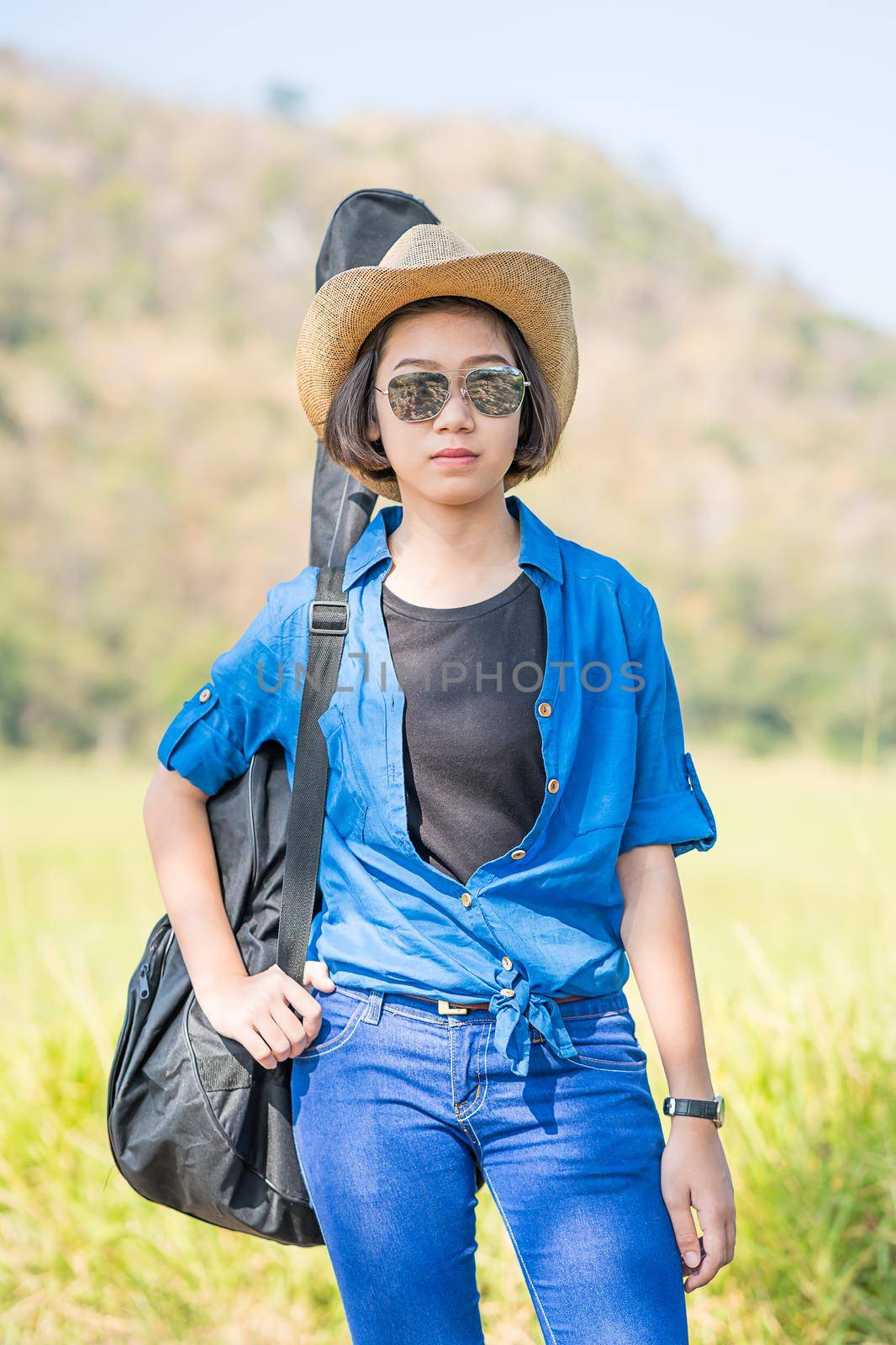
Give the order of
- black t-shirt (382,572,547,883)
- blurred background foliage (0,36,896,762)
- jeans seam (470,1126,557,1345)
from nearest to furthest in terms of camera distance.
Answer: jeans seam (470,1126,557,1345) < black t-shirt (382,572,547,883) < blurred background foliage (0,36,896,762)

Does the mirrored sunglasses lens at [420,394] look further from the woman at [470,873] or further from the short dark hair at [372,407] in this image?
the short dark hair at [372,407]

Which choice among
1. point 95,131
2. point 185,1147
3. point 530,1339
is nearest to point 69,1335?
point 530,1339

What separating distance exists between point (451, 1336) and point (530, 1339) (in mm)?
1372

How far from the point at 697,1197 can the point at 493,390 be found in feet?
3.29

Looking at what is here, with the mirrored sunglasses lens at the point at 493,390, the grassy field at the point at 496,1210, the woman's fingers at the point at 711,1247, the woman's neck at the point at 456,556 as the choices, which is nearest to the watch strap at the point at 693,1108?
the woman's fingers at the point at 711,1247

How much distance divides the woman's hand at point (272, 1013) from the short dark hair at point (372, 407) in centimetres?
71

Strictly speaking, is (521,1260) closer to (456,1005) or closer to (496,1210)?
(456,1005)

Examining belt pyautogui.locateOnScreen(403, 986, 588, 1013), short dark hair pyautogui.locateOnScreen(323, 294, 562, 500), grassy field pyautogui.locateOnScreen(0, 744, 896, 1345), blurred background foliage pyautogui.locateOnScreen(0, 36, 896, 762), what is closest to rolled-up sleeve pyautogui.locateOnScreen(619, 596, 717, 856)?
belt pyautogui.locateOnScreen(403, 986, 588, 1013)

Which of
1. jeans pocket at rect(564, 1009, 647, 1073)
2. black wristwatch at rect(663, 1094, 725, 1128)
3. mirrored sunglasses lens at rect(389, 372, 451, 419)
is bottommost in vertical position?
black wristwatch at rect(663, 1094, 725, 1128)

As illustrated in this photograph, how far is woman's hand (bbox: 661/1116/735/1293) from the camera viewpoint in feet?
4.76

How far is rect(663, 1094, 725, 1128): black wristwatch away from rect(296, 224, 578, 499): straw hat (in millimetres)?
928

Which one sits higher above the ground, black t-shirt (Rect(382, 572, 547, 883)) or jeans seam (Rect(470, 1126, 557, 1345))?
black t-shirt (Rect(382, 572, 547, 883))

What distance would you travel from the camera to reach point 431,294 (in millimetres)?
1659

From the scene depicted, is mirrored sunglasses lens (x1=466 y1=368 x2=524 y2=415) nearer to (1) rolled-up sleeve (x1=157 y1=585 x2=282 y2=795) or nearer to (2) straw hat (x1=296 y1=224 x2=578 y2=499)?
(2) straw hat (x1=296 y1=224 x2=578 y2=499)
